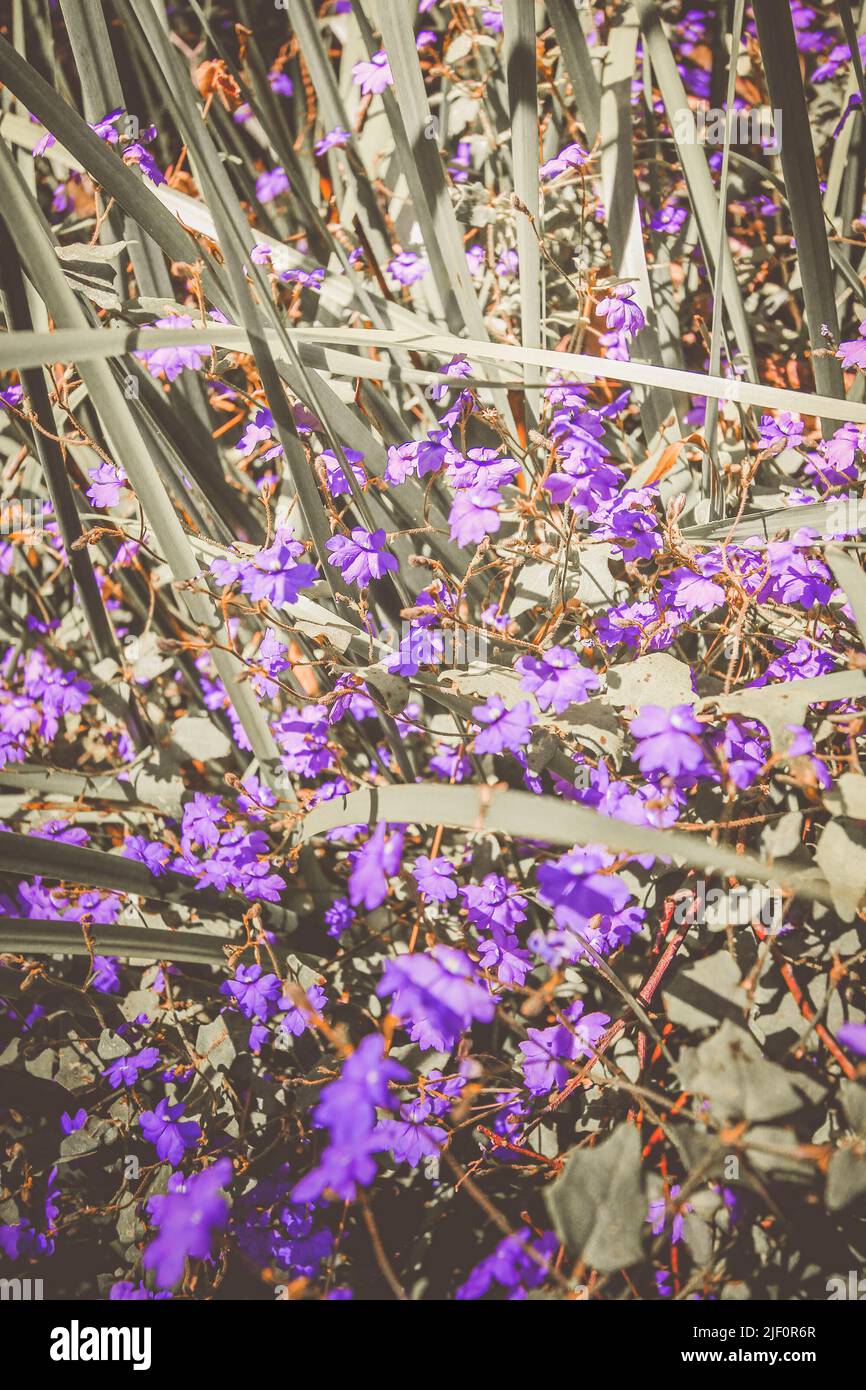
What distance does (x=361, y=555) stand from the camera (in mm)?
1017

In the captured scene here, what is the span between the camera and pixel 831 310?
A: 3.67 ft

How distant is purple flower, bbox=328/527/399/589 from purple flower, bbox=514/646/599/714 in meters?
0.24

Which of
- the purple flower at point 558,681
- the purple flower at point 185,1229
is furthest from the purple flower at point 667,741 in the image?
the purple flower at point 185,1229

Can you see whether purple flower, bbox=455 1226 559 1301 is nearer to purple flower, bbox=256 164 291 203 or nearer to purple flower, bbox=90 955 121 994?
purple flower, bbox=90 955 121 994

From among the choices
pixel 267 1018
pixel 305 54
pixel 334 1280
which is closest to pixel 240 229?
pixel 305 54

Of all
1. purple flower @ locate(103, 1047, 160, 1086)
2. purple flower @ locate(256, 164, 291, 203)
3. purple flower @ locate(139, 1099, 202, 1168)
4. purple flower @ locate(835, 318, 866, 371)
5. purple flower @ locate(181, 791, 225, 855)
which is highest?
purple flower @ locate(256, 164, 291, 203)

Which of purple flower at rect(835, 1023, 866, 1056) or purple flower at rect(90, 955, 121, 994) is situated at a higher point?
purple flower at rect(90, 955, 121, 994)

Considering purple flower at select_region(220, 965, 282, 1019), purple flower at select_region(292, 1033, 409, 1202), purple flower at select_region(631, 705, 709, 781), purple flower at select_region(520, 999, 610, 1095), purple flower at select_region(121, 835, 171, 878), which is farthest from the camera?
purple flower at select_region(121, 835, 171, 878)

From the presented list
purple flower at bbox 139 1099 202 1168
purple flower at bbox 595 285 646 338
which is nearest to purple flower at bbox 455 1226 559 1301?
purple flower at bbox 139 1099 202 1168

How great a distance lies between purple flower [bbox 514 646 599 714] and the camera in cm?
86

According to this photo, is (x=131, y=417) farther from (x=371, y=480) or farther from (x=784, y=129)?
(x=784, y=129)

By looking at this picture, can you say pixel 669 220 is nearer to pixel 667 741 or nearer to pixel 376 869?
pixel 667 741

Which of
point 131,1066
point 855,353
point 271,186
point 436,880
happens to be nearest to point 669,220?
point 855,353

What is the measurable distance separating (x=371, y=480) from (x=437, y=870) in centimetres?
54
